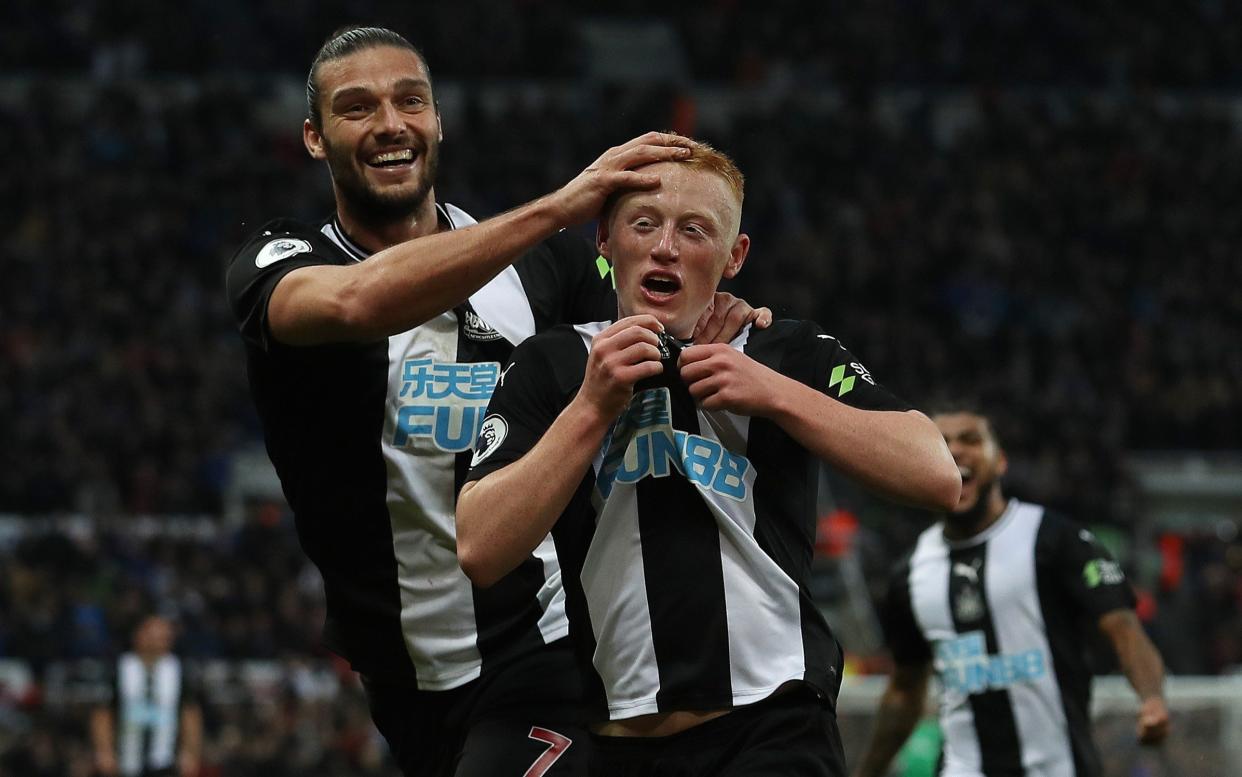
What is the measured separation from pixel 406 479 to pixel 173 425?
13932 mm

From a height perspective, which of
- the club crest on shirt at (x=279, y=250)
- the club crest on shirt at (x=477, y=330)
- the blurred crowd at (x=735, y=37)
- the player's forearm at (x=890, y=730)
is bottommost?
the player's forearm at (x=890, y=730)

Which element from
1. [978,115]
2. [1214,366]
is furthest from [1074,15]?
[1214,366]

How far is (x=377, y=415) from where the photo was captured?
3893 mm

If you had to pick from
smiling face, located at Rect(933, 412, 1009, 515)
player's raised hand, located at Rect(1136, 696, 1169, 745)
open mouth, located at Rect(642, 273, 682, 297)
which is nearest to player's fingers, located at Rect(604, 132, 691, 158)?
open mouth, located at Rect(642, 273, 682, 297)

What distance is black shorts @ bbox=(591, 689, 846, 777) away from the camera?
3.10m

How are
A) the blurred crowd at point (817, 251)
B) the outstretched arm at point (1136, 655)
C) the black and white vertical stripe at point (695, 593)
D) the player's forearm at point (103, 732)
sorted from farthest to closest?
the blurred crowd at point (817, 251) → the player's forearm at point (103, 732) → the outstretched arm at point (1136, 655) → the black and white vertical stripe at point (695, 593)

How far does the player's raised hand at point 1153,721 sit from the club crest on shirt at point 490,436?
12.1 ft

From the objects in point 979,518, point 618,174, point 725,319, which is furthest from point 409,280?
point 979,518

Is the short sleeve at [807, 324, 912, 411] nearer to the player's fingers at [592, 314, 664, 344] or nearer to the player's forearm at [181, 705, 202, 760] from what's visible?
the player's fingers at [592, 314, 664, 344]

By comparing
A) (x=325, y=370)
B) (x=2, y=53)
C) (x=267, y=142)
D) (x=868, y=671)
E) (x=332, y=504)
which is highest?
(x=2, y=53)

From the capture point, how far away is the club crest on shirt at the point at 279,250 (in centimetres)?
383

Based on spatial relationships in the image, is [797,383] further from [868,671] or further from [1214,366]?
[1214,366]

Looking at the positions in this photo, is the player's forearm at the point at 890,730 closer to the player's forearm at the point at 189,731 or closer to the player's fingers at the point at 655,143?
the player's fingers at the point at 655,143

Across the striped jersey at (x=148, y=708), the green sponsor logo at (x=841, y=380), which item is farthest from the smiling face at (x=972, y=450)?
the striped jersey at (x=148, y=708)
